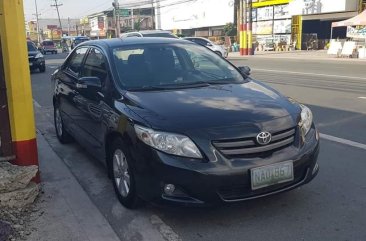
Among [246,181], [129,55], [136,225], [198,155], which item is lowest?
[136,225]

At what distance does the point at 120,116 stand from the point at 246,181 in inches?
51.5

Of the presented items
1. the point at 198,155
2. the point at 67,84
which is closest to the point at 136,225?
the point at 198,155

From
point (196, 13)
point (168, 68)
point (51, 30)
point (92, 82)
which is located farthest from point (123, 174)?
point (51, 30)

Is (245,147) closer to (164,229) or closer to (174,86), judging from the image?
(164,229)

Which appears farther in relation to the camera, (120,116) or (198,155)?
(120,116)

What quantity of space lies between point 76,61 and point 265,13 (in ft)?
131

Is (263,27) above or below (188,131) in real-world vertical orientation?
above

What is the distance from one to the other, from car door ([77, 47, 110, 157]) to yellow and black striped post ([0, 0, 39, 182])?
66 cm

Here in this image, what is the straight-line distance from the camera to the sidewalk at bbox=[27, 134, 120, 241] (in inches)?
147

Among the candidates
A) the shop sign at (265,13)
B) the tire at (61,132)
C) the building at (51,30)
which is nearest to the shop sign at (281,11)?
the shop sign at (265,13)

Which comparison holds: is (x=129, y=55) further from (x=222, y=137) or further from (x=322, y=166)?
(x=322, y=166)

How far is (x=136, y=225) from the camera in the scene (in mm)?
3859

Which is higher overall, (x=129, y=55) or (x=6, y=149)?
(x=129, y=55)

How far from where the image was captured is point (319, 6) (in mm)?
36312
